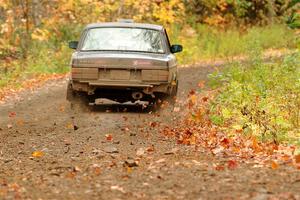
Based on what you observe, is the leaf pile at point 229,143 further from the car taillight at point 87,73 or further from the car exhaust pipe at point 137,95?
the car taillight at point 87,73

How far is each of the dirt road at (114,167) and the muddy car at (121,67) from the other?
1.82 ft

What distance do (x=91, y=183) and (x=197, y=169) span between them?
3.79 feet

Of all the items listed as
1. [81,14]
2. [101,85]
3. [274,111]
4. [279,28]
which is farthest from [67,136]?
[279,28]

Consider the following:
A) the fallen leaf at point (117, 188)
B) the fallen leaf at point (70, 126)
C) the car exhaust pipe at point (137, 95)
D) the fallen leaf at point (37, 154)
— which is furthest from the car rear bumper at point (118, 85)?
the fallen leaf at point (117, 188)

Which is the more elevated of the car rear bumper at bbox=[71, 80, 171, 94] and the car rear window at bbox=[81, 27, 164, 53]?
the car rear window at bbox=[81, 27, 164, 53]

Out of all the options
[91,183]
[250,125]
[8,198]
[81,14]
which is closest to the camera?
[8,198]

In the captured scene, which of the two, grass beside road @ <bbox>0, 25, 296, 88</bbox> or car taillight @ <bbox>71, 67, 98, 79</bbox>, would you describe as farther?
grass beside road @ <bbox>0, 25, 296, 88</bbox>

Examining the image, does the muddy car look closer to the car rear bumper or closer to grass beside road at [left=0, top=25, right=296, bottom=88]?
the car rear bumper

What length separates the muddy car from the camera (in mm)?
11773

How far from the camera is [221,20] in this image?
3225 cm

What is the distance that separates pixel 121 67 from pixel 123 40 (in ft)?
3.41

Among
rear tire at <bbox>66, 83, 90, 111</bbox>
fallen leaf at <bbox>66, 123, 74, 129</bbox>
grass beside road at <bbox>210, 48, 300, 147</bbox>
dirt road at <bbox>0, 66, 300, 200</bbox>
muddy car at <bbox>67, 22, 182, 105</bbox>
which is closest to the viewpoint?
dirt road at <bbox>0, 66, 300, 200</bbox>

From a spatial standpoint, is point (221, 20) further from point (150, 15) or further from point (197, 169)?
point (197, 169)

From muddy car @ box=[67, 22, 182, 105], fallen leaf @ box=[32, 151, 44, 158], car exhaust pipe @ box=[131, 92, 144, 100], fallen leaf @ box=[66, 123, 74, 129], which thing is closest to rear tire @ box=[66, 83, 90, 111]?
muddy car @ box=[67, 22, 182, 105]
